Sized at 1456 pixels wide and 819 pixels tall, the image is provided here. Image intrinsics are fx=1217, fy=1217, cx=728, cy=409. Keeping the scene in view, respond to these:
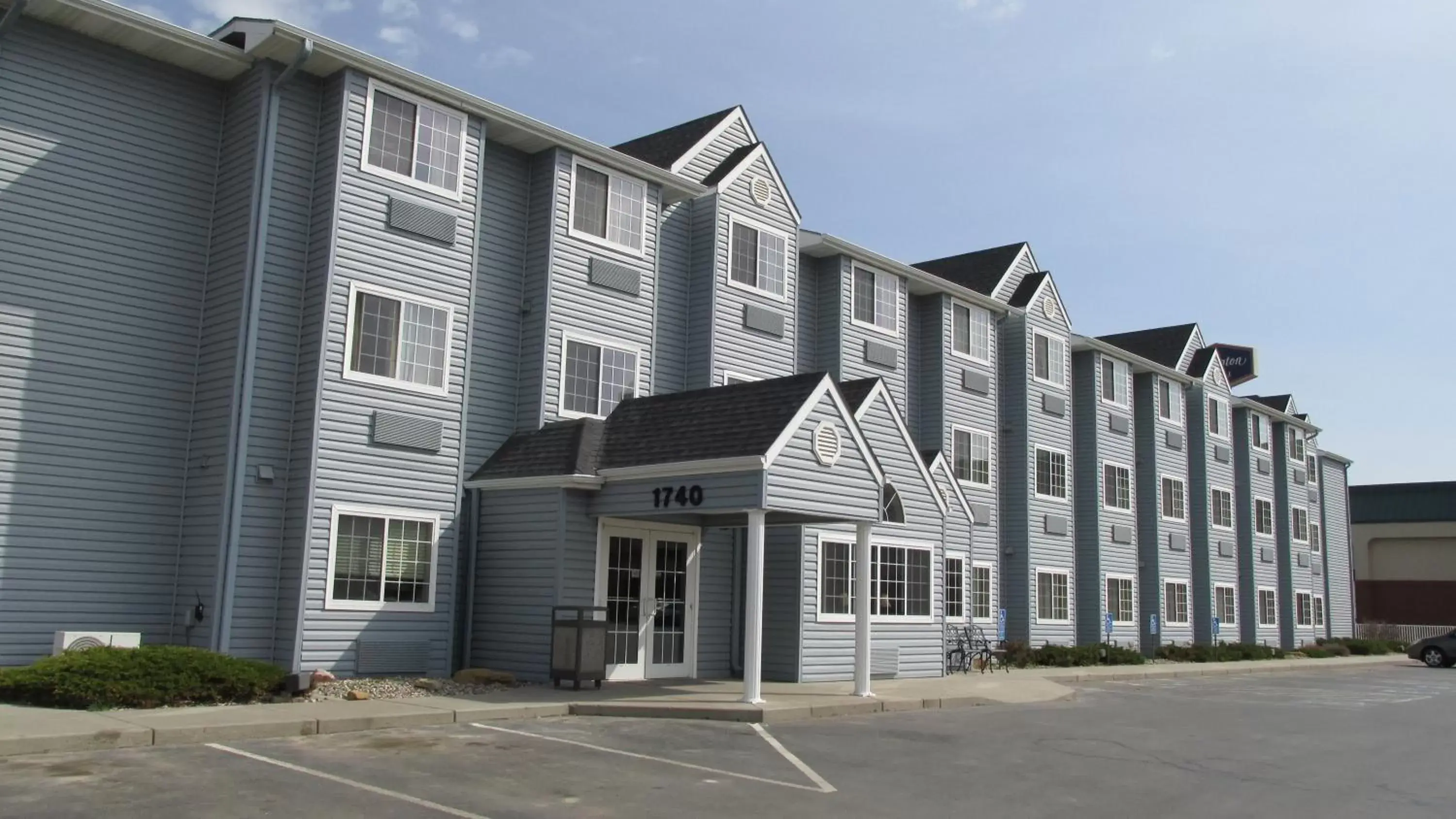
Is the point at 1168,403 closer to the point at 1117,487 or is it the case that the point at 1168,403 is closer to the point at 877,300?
the point at 1117,487

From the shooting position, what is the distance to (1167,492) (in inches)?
1484

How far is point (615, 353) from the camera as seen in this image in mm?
20391

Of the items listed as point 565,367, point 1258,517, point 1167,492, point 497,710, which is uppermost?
point 1167,492

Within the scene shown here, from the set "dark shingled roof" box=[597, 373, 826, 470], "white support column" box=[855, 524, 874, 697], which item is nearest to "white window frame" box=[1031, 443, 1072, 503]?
"white support column" box=[855, 524, 874, 697]

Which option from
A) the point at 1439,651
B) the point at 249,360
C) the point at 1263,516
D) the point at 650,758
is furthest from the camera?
the point at 1263,516

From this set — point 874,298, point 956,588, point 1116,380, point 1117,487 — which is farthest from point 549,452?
point 1116,380

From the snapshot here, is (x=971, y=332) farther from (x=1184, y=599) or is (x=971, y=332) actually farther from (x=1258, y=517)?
(x=1258, y=517)

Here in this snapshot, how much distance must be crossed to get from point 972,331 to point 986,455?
10.1ft

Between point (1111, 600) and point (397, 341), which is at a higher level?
point (397, 341)

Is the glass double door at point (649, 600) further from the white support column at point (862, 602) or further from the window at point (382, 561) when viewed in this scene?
the white support column at point (862, 602)

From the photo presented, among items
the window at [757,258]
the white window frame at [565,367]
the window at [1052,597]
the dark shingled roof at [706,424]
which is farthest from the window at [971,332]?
the dark shingled roof at [706,424]

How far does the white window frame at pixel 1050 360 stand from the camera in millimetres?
31906

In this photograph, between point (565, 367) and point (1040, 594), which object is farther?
point (1040, 594)

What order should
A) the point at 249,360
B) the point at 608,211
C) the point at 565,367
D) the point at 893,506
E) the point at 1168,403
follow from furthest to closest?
1. the point at 1168,403
2. the point at 893,506
3. the point at 608,211
4. the point at 565,367
5. the point at 249,360
